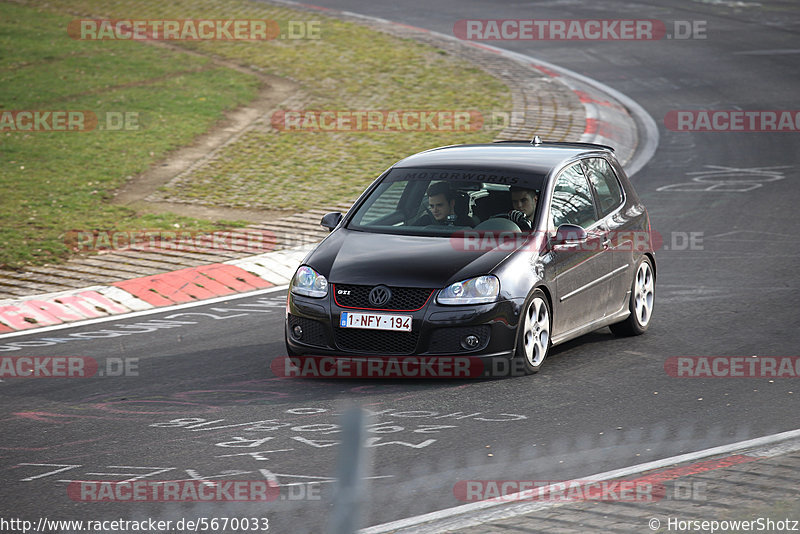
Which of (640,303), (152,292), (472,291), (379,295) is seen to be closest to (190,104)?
(152,292)

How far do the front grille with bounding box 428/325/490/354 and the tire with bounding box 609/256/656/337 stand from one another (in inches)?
85.4

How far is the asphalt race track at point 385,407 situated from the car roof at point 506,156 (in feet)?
5.33

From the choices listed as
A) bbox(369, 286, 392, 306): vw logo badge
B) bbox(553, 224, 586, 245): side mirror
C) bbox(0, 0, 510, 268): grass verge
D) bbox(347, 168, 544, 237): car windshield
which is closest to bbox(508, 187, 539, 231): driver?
bbox(347, 168, 544, 237): car windshield

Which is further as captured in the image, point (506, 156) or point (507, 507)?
point (506, 156)

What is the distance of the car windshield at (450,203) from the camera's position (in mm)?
9617

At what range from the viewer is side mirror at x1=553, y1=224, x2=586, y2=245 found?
30.7 ft

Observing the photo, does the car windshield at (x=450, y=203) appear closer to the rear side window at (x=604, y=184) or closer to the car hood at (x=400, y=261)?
the car hood at (x=400, y=261)

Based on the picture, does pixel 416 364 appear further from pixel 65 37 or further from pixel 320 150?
pixel 65 37

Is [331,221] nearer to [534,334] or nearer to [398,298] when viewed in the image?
[398,298]

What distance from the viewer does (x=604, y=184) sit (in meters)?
10.6

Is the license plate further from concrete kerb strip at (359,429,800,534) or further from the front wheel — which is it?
concrete kerb strip at (359,429,800,534)

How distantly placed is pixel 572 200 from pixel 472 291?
1664 mm

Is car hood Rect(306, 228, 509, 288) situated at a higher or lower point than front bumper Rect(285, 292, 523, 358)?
higher

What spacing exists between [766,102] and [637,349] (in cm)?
1413
